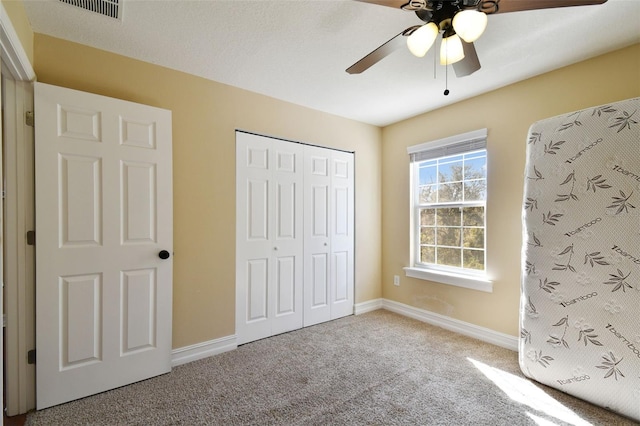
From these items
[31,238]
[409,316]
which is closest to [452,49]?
[31,238]

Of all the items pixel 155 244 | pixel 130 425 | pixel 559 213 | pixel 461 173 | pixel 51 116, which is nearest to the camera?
pixel 130 425

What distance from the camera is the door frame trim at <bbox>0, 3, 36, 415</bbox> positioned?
1.86m

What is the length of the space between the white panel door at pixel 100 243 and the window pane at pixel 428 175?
2750mm

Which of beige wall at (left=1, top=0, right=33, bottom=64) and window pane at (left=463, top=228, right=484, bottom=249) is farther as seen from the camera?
window pane at (left=463, top=228, right=484, bottom=249)

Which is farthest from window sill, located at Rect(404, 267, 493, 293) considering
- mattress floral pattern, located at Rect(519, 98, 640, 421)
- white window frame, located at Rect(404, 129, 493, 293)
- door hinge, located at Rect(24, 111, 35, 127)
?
door hinge, located at Rect(24, 111, 35, 127)

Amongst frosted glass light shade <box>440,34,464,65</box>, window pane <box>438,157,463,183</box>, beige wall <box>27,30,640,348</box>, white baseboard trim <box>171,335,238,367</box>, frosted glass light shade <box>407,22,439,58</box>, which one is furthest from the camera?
window pane <box>438,157,463,183</box>

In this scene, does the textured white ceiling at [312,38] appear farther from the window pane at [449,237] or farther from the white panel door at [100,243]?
the window pane at [449,237]

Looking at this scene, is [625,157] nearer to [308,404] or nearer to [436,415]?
[436,415]

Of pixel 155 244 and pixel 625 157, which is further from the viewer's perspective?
pixel 155 244

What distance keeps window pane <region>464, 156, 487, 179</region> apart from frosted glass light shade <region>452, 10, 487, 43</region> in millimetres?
1901

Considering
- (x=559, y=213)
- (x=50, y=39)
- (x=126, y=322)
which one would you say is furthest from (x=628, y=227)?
(x=50, y=39)

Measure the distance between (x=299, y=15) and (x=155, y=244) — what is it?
1906mm

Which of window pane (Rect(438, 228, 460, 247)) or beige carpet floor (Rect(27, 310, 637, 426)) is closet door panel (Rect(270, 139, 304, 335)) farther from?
window pane (Rect(438, 228, 460, 247))

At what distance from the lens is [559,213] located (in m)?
2.09
